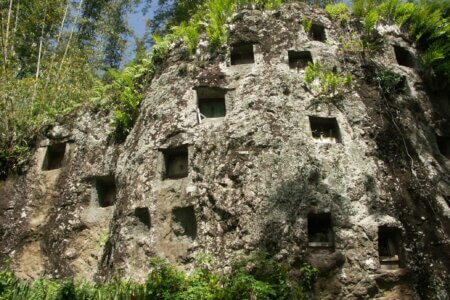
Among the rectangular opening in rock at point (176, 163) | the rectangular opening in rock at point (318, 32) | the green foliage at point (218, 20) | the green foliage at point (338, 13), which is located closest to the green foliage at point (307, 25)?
the rectangular opening in rock at point (318, 32)

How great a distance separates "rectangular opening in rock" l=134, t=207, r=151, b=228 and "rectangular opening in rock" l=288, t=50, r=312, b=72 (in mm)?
5369

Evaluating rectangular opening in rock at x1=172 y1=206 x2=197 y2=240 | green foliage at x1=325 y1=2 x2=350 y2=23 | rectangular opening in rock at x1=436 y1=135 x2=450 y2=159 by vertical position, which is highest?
green foliage at x1=325 y1=2 x2=350 y2=23

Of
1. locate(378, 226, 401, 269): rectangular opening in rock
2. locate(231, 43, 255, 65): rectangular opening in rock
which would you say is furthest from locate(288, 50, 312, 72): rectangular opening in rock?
locate(378, 226, 401, 269): rectangular opening in rock

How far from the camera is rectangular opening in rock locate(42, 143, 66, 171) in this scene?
42.5 ft

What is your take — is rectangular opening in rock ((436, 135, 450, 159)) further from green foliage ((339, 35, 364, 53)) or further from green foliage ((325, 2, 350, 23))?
green foliage ((325, 2, 350, 23))

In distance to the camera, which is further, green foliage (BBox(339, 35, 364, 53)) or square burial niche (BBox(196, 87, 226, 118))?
green foliage (BBox(339, 35, 364, 53))

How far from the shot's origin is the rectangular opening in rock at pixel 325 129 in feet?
32.6

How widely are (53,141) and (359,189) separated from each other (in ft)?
30.4

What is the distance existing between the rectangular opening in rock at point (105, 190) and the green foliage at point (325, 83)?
6091 mm

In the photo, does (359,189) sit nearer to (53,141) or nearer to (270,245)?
(270,245)

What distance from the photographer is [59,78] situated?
52.5 ft

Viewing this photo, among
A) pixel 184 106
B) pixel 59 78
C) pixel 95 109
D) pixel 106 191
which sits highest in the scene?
pixel 59 78

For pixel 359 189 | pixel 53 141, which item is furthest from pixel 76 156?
pixel 359 189

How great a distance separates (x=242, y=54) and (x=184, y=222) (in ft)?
16.6
